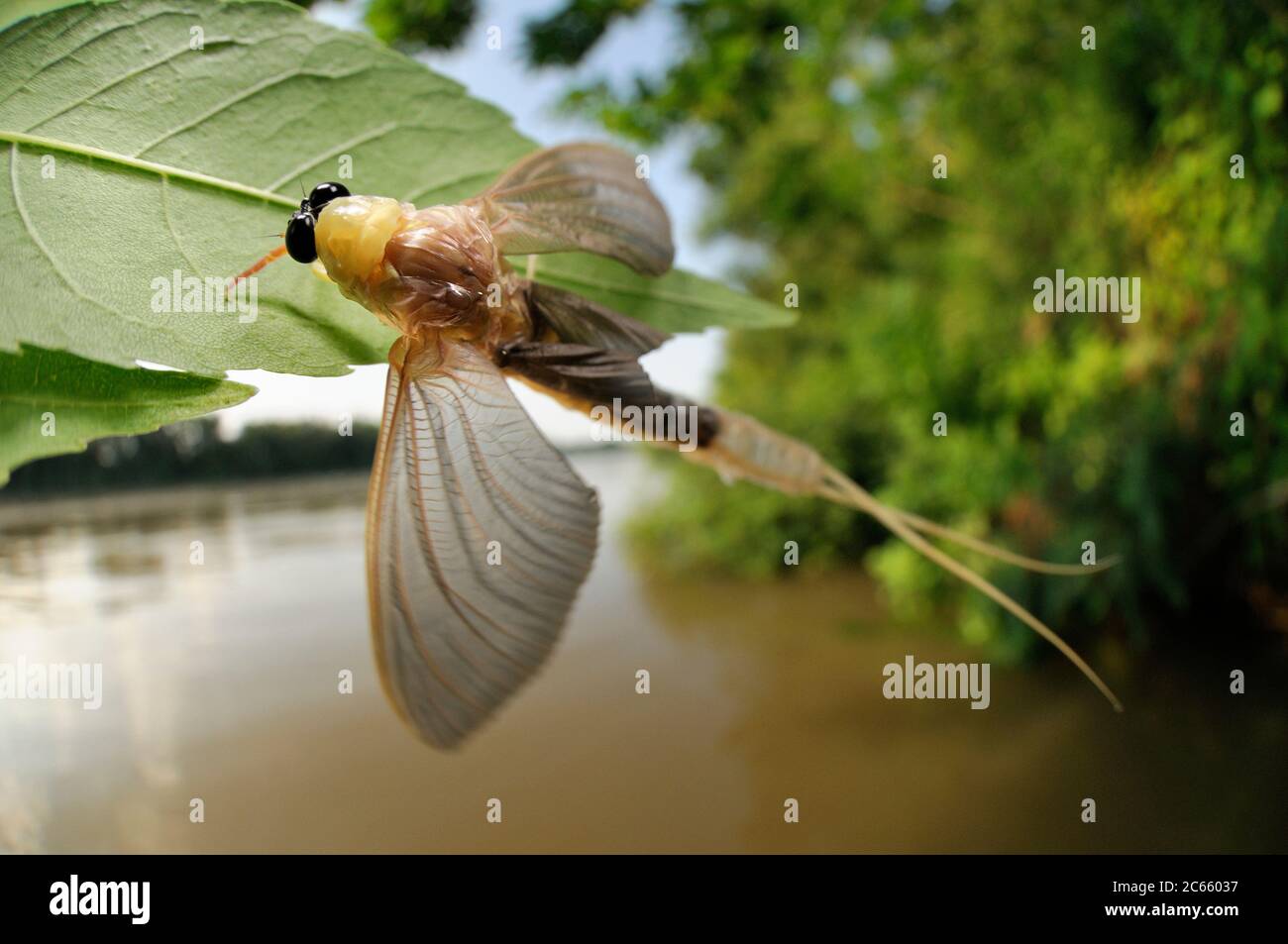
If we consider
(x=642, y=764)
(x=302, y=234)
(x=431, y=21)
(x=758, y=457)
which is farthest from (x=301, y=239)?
(x=642, y=764)

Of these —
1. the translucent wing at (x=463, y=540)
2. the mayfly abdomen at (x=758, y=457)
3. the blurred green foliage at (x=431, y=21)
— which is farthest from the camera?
the blurred green foliage at (x=431, y=21)

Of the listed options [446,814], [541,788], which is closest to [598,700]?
[541,788]

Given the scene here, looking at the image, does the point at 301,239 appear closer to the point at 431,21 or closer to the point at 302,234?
the point at 302,234

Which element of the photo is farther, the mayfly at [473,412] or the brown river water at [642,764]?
the brown river water at [642,764]

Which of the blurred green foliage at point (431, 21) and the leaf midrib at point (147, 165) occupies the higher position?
the blurred green foliage at point (431, 21)

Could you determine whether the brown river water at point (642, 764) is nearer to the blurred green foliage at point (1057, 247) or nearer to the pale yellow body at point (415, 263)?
the blurred green foliage at point (1057, 247)

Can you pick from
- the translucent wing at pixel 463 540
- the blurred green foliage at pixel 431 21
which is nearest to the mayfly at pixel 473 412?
the translucent wing at pixel 463 540

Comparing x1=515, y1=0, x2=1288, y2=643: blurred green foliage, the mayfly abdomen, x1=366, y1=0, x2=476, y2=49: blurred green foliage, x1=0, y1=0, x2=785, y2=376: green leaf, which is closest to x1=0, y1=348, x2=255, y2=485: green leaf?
x1=0, y1=0, x2=785, y2=376: green leaf
